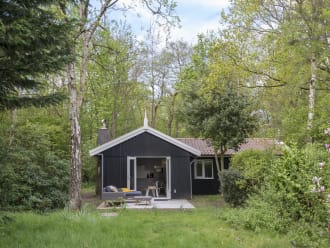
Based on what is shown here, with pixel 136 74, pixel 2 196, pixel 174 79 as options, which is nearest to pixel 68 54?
pixel 2 196

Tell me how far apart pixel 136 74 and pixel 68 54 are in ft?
71.6

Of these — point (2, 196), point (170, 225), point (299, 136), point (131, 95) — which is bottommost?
point (170, 225)

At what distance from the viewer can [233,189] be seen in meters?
12.1

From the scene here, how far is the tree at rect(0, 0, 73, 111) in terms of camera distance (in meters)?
5.53

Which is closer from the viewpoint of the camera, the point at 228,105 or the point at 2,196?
the point at 2,196

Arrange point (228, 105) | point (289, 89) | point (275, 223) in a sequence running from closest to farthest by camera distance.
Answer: point (275, 223) < point (289, 89) < point (228, 105)

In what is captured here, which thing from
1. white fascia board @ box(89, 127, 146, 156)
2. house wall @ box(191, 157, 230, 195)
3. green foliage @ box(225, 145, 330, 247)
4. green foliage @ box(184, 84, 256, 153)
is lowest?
house wall @ box(191, 157, 230, 195)

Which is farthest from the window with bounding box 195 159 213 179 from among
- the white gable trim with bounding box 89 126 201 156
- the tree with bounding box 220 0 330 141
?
the tree with bounding box 220 0 330 141

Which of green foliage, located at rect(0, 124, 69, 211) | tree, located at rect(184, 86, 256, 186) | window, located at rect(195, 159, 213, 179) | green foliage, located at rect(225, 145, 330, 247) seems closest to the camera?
green foliage, located at rect(225, 145, 330, 247)

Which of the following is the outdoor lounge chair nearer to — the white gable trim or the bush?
the white gable trim

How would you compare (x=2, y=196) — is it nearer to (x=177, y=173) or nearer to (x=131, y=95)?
(x=177, y=173)

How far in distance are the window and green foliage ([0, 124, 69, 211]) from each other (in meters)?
8.62

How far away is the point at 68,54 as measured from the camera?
21.8 ft

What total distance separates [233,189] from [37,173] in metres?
7.41
